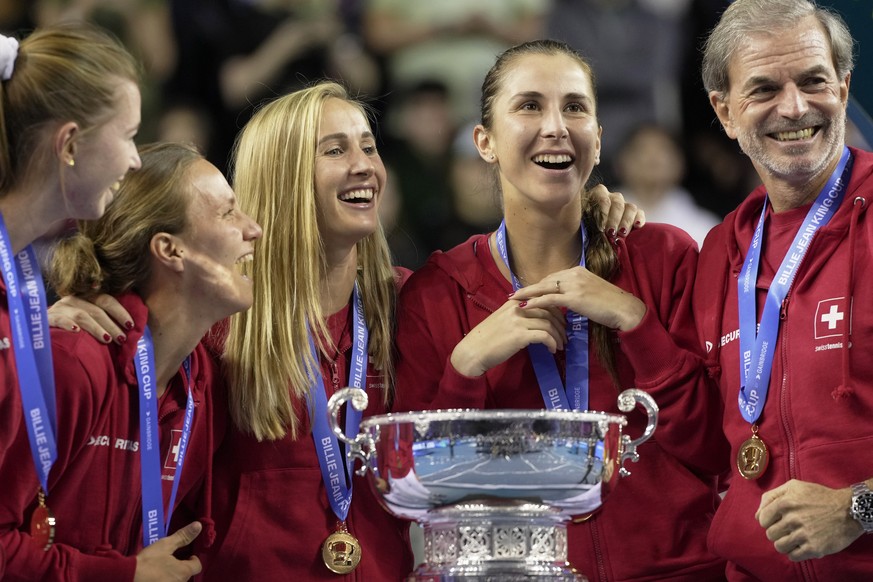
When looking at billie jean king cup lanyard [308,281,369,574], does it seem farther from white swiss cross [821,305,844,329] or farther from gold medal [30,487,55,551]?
white swiss cross [821,305,844,329]

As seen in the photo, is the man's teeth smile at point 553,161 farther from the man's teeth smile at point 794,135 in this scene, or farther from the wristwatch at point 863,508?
the wristwatch at point 863,508

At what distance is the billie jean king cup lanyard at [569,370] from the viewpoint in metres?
2.97

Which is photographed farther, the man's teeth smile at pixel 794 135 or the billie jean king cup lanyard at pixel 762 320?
the man's teeth smile at pixel 794 135

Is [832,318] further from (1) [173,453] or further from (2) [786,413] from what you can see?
(1) [173,453]

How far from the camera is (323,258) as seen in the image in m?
3.28

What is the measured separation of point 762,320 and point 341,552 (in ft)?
3.92

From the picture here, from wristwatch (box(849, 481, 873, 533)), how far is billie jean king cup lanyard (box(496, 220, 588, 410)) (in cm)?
74

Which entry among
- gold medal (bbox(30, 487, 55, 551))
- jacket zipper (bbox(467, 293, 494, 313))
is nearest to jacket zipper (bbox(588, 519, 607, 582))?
jacket zipper (bbox(467, 293, 494, 313))

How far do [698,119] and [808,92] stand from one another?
2.45 meters

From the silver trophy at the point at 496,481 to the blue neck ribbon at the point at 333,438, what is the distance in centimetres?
77

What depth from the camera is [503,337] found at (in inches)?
113

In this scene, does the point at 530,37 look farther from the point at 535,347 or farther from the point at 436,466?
the point at 436,466

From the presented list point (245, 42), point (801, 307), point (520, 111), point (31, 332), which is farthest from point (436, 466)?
point (245, 42)

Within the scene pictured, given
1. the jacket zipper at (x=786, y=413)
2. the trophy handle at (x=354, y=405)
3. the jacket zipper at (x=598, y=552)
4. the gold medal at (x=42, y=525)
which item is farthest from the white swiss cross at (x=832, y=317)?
the gold medal at (x=42, y=525)
